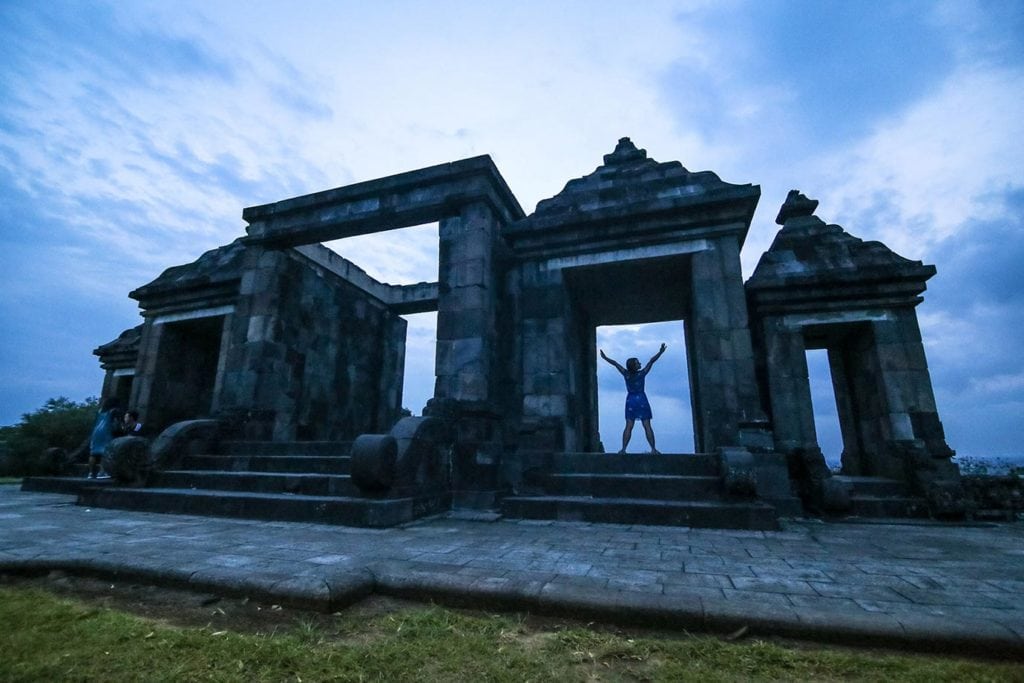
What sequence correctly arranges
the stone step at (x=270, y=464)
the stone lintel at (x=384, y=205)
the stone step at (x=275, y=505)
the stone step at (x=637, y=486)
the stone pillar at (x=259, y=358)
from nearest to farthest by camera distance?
the stone step at (x=275, y=505), the stone step at (x=637, y=486), the stone step at (x=270, y=464), the stone lintel at (x=384, y=205), the stone pillar at (x=259, y=358)

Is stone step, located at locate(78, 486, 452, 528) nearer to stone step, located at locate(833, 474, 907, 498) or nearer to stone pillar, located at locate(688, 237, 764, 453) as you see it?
stone pillar, located at locate(688, 237, 764, 453)

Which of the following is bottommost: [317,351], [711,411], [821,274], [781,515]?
[781,515]

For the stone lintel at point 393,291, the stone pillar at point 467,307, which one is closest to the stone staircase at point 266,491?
the stone pillar at point 467,307

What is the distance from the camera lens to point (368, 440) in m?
6.52

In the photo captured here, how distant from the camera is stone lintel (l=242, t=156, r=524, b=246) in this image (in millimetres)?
9828

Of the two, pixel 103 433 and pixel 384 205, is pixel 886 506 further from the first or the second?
pixel 103 433

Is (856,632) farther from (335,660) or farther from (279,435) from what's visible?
(279,435)

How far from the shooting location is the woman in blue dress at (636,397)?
30.0ft

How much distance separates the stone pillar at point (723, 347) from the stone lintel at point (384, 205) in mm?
4680

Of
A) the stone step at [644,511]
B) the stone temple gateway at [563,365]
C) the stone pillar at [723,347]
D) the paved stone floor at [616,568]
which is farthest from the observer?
the stone pillar at [723,347]

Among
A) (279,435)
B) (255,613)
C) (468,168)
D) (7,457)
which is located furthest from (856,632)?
(7,457)

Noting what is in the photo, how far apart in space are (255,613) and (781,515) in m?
7.49

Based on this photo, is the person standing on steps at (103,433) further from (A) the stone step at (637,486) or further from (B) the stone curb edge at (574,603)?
(A) the stone step at (637,486)

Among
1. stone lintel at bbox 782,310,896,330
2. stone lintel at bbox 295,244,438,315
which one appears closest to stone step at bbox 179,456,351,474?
stone lintel at bbox 295,244,438,315
